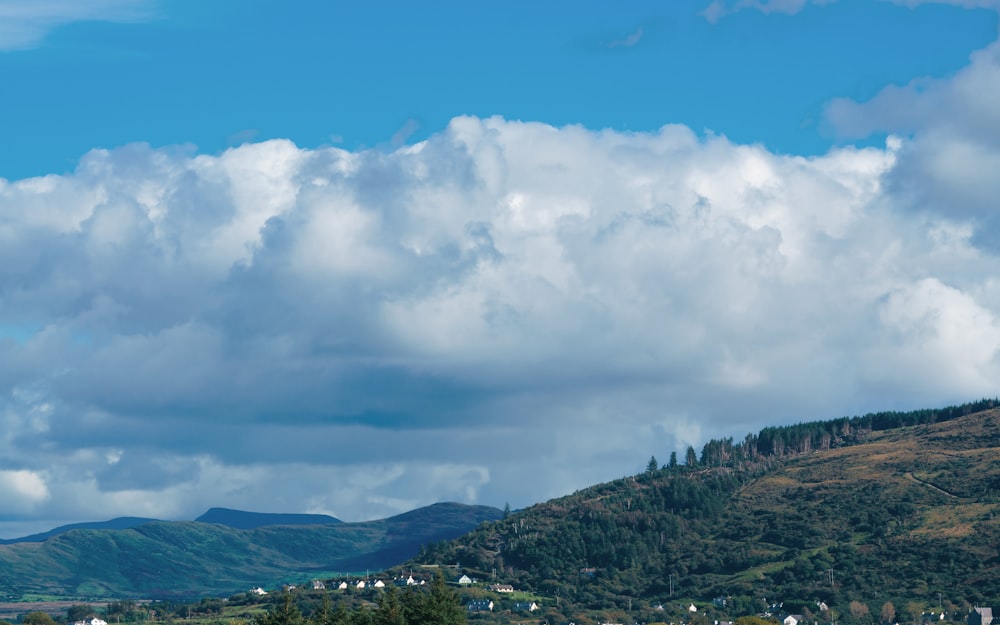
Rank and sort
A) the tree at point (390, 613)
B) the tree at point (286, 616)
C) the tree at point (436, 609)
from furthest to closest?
the tree at point (436, 609), the tree at point (390, 613), the tree at point (286, 616)

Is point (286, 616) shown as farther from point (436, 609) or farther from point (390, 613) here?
point (436, 609)

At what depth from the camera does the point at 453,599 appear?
17512cm

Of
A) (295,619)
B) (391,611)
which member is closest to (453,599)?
(391,611)

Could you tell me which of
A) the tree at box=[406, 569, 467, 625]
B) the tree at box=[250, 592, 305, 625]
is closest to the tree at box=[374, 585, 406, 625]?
the tree at box=[406, 569, 467, 625]

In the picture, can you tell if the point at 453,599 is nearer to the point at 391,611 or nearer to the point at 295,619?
the point at 391,611

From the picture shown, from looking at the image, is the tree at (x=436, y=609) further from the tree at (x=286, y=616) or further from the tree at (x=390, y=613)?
the tree at (x=286, y=616)

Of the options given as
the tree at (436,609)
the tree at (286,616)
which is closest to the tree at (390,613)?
the tree at (436,609)

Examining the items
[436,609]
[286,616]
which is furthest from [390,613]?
[286,616]

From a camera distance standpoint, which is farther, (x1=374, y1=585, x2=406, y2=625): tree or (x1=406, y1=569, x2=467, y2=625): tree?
(x1=406, y1=569, x2=467, y2=625): tree

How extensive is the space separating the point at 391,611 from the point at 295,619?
16807 mm

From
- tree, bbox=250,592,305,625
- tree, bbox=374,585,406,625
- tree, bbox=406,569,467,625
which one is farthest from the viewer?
tree, bbox=406,569,467,625

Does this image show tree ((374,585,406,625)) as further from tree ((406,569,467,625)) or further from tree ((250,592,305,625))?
tree ((250,592,305,625))

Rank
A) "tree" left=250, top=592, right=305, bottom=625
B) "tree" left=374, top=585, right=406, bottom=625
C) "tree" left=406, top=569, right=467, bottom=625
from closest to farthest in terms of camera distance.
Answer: "tree" left=250, top=592, right=305, bottom=625
"tree" left=374, top=585, right=406, bottom=625
"tree" left=406, top=569, right=467, bottom=625

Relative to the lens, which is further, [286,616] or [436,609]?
[436,609]
